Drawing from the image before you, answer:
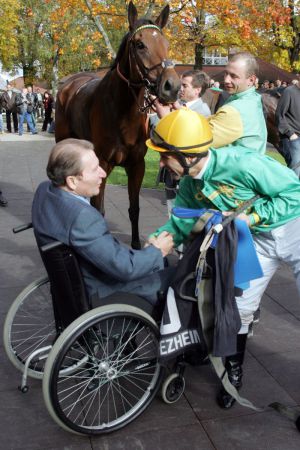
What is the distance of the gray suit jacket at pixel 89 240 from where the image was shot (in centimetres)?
227

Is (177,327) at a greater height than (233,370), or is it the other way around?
(177,327)

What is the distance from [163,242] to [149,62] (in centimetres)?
200

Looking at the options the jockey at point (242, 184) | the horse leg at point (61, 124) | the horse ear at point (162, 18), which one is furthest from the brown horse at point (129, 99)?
the jockey at point (242, 184)

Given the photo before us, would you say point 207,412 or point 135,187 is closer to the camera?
point 207,412

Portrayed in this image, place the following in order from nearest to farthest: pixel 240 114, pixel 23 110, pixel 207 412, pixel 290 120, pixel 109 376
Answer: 1. pixel 109 376
2. pixel 207 412
3. pixel 240 114
4. pixel 290 120
5. pixel 23 110

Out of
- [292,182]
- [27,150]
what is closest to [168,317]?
[292,182]

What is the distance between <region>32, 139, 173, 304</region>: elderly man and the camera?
2.27m

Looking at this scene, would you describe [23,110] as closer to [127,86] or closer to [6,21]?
[6,21]

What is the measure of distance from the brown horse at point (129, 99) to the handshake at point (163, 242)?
1572 mm

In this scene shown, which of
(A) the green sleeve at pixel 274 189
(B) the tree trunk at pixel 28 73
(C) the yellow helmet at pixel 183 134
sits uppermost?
(C) the yellow helmet at pixel 183 134

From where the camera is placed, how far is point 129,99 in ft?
14.7

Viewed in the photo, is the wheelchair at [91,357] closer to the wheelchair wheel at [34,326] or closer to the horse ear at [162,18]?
the wheelchair wheel at [34,326]

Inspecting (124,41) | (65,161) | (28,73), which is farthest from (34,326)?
(28,73)

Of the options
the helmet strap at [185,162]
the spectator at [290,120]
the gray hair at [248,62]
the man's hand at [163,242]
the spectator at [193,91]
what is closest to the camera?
the helmet strap at [185,162]
